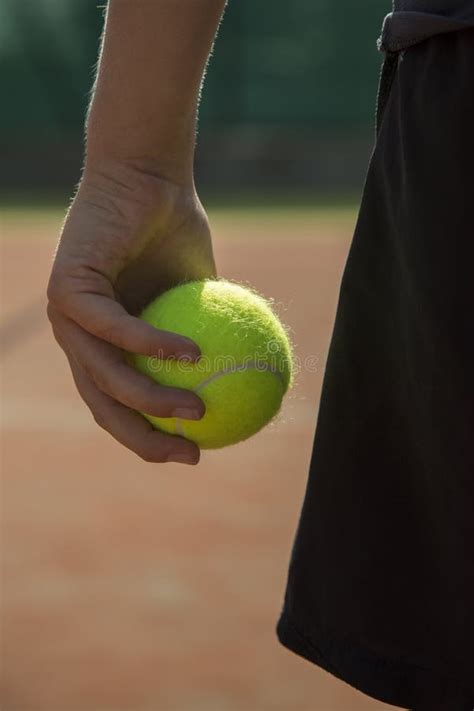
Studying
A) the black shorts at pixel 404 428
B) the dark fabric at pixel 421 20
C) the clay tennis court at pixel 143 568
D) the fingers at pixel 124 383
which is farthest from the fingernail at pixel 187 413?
the clay tennis court at pixel 143 568

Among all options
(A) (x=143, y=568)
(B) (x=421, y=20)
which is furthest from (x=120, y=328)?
(A) (x=143, y=568)

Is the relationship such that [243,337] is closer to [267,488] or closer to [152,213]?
[152,213]

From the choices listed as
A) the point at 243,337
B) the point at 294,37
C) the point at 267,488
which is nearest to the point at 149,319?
the point at 243,337

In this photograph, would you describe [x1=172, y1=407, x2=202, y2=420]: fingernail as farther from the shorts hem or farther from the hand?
the shorts hem

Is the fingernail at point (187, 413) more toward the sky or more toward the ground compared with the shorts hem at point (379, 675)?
more toward the sky

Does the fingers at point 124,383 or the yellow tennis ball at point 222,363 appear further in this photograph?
the yellow tennis ball at point 222,363

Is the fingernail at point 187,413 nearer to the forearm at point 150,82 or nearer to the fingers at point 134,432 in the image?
the fingers at point 134,432
